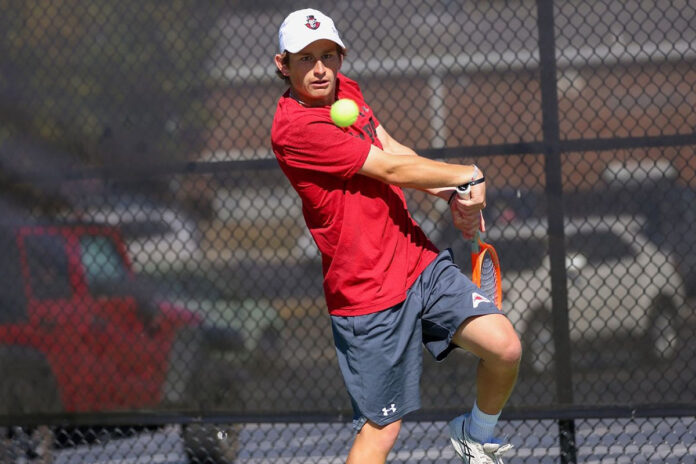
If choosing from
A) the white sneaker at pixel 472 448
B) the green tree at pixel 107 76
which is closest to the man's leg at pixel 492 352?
the white sneaker at pixel 472 448

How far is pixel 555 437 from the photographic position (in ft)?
15.2

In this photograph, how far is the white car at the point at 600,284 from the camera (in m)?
4.46

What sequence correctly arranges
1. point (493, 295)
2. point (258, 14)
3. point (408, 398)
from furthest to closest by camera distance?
point (258, 14) < point (493, 295) < point (408, 398)

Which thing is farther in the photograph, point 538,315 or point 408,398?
point 538,315

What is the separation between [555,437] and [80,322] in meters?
2.46

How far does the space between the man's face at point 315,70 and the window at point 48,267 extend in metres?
2.29

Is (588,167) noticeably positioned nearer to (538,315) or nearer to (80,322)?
(538,315)

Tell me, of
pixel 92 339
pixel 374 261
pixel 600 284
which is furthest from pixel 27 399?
pixel 600 284

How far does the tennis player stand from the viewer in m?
3.07

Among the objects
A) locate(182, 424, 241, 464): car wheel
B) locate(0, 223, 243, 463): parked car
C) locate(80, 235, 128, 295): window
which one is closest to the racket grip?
locate(0, 223, 243, 463): parked car

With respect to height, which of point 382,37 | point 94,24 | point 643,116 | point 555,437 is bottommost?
point 555,437

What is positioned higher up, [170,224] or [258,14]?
[258,14]

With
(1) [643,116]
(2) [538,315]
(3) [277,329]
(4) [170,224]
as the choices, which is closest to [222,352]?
(3) [277,329]

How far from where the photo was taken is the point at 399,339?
10.5 feet
